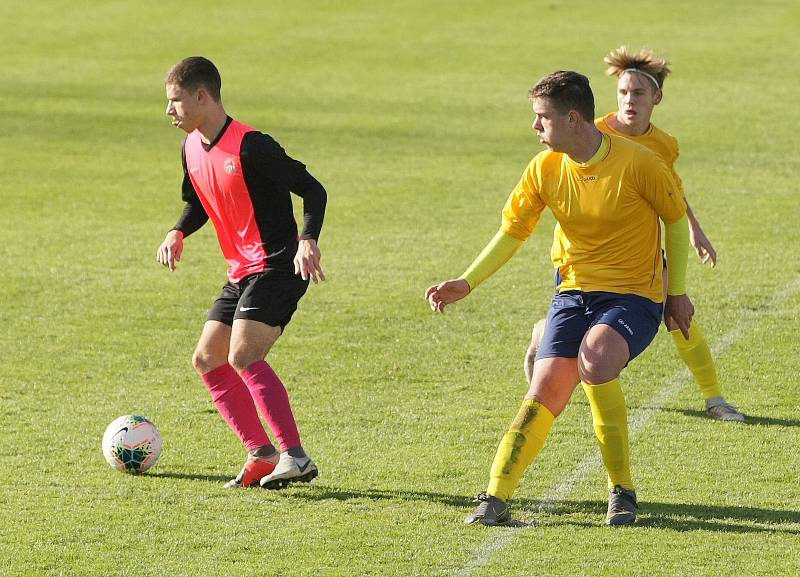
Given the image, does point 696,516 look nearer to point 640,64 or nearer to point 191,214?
point 640,64

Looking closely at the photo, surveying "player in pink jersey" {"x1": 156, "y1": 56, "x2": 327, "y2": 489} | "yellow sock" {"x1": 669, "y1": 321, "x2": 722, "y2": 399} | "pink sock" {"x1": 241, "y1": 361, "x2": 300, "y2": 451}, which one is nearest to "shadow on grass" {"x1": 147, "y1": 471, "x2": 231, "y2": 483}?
"player in pink jersey" {"x1": 156, "y1": 56, "x2": 327, "y2": 489}

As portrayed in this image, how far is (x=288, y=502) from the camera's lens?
6719 mm

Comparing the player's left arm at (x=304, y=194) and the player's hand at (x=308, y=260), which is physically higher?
the player's left arm at (x=304, y=194)

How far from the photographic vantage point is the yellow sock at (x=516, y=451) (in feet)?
20.6

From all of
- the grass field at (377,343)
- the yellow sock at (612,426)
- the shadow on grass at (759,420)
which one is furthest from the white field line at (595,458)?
the yellow sock at (612,426)

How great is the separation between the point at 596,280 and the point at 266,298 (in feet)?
5.09

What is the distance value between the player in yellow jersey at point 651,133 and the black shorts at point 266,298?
1.55 metres

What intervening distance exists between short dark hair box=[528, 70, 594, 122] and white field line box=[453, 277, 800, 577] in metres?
1.80

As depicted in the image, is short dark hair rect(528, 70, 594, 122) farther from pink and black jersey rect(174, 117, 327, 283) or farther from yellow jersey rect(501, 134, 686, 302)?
pink and black jersey rect(174, 117, 327, 283)

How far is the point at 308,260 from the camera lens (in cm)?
652

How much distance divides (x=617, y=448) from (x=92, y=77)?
1695 centimetres

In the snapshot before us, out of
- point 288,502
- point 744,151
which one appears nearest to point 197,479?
point 288,502

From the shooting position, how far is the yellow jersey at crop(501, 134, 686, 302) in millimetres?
6328

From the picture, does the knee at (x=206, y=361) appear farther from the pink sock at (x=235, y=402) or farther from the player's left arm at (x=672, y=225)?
the player's left arm at (x=672, y=225)
